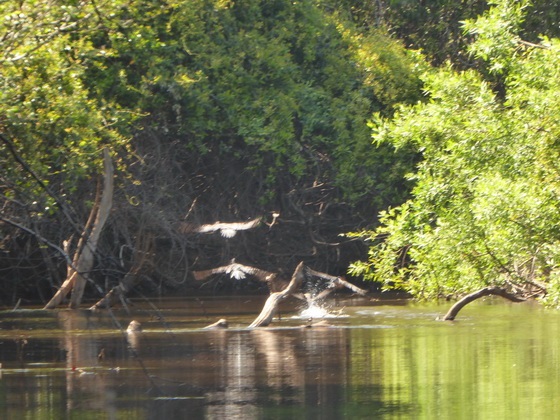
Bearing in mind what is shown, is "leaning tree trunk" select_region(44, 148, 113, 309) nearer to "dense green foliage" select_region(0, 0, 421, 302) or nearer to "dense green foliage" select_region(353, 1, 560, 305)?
"dense green foliage" select_region(0, 0, 421, 302)

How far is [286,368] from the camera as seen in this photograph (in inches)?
664

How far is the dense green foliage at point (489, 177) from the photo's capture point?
17844 millimetres

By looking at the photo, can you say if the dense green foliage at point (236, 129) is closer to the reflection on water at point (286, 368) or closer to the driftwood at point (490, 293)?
the reflection on water at point (286, 368)

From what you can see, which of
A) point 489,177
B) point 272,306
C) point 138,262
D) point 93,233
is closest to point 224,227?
point 93,233

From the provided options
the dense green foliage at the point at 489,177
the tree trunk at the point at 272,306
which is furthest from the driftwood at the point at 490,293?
the tree trunk at the point at 272,306

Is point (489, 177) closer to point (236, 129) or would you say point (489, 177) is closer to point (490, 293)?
point (490, 293)

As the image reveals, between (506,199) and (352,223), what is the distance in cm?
1690

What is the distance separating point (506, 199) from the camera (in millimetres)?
17875

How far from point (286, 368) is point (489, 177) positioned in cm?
437

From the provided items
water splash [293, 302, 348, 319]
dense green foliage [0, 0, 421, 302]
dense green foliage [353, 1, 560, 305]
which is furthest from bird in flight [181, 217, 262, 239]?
dense green foliage [353, 1, 560, 305]

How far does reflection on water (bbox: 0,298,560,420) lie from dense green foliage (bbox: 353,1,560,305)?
1.16 metres

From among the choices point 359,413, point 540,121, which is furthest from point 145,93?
point 359,413

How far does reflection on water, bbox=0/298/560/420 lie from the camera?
525 inches

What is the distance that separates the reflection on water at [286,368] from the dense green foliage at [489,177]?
3.82 feet
